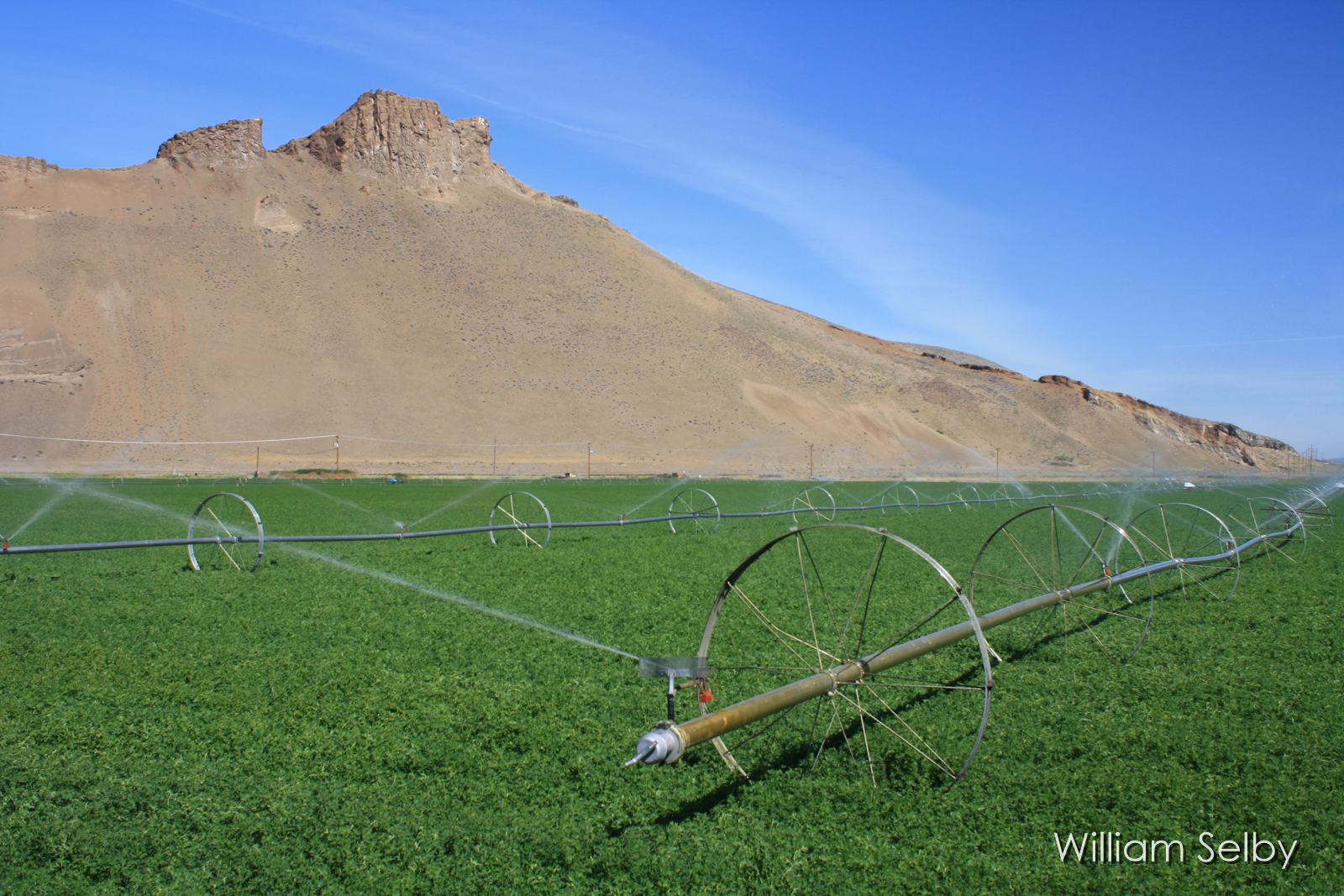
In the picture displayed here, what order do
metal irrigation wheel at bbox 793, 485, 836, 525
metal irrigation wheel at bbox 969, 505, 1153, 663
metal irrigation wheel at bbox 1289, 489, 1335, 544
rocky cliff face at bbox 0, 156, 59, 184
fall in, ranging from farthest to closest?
rocky cliff face at bbox 0, 156, 59, 184, metal irrigation wheel at bbox 793, 485, 836, 525, metal irrigation wheel at bbox 1289, 489, 1335, 544, metal irrigation wheel at bbox 969, 505, 1153, 663

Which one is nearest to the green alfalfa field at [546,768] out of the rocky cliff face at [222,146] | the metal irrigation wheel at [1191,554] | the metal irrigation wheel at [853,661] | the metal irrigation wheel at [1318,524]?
the metal irrigation wheel at [853,661]

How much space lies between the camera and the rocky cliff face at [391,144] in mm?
84062

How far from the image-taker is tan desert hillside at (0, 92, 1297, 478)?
5638 cm

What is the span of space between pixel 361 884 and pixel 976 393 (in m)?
88.3

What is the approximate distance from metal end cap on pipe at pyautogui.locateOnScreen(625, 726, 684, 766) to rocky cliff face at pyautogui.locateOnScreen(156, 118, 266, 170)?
92.4 metres

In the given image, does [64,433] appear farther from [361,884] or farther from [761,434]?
[361,884]

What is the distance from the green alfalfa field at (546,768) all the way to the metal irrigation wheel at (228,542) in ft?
5.19

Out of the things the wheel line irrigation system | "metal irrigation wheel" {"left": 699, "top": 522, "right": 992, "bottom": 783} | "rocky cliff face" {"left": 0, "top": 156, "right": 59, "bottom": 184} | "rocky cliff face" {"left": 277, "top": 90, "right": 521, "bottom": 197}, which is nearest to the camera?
the wheel line irrigation system

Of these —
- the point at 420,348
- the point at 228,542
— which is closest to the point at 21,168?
the point at 420,348

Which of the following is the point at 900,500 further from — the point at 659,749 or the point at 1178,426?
the point at 1178,426

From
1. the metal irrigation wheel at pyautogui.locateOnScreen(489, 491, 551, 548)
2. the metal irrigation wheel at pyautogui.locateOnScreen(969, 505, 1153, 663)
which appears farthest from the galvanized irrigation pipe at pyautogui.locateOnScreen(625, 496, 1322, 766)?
the metal irrigation wheel at pyautogui.locateOnScreen(489, 491, 551, 548)

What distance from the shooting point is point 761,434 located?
210 ft

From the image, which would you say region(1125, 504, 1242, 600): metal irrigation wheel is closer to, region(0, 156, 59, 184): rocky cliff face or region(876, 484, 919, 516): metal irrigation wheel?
region(876, 484, 919, 516): metal irrigation wheel

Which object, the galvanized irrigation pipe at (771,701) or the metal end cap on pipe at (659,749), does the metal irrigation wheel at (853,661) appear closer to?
the galvanized irrigation pipe at (771,701)
